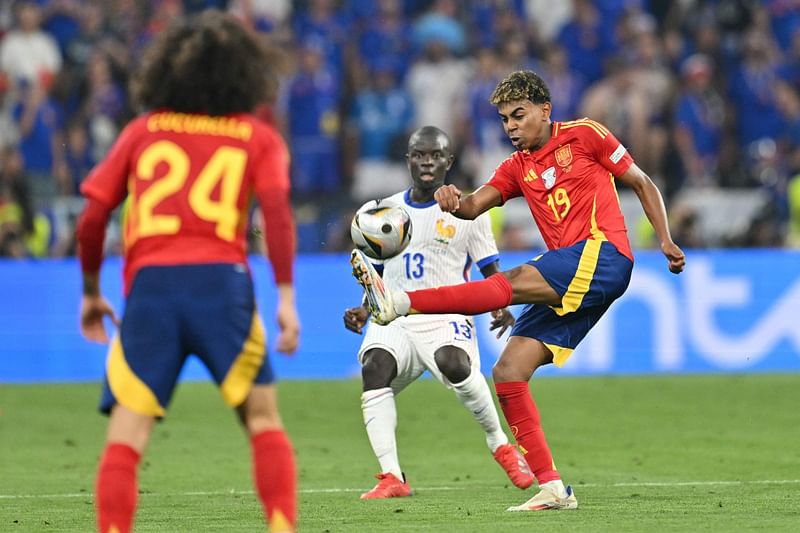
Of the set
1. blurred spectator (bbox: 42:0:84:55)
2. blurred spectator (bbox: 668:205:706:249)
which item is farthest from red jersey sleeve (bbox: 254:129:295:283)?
blurred spectator (bbox: 42:0:84:55)

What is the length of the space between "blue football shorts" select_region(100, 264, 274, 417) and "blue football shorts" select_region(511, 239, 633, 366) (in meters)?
2.55

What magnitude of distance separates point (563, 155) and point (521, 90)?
42 centimetres

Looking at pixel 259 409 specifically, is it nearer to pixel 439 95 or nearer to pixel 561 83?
pixel 439 95

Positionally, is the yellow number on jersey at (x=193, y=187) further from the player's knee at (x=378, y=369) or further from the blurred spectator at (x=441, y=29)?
the blurred spectator at (x=441, y=29)

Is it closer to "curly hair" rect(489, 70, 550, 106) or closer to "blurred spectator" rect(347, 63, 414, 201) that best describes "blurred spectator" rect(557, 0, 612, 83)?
"blurred spectator" rect(347, 63, 414, 201)

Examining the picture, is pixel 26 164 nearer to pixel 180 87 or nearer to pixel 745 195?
pixel 745 195

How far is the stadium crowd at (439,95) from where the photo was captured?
1914 centimetres

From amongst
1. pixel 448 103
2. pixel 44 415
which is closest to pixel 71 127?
pixel 448 103

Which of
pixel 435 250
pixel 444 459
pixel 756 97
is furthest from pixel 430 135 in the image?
pixel 756 97

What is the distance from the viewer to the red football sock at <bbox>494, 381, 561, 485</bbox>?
25.9ft

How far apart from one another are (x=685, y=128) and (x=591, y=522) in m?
13.7

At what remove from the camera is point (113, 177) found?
5.68m

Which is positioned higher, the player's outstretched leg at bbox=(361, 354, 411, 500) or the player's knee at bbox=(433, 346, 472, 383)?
the player's knee at bbox=(433, 346, 472, 383)

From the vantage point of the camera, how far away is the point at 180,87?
5.72 metres
